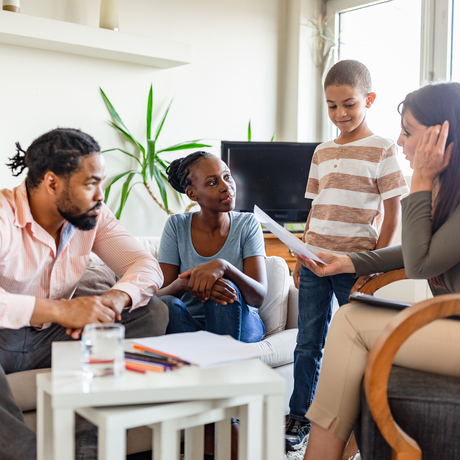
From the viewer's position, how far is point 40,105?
304 centimetres

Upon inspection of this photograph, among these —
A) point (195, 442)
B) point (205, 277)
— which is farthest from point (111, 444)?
point (205, 277)

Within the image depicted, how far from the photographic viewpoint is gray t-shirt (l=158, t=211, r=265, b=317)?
2.06 meters

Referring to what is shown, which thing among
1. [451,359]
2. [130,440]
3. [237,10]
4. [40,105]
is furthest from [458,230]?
[237,10]

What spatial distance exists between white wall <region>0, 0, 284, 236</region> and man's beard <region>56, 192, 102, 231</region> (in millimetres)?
1617

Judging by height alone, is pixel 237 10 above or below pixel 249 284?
above

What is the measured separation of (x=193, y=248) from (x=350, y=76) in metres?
0.86

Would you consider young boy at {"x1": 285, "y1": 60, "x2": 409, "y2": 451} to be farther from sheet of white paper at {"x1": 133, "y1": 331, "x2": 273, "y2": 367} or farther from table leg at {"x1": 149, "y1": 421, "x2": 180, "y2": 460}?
table leg at {"x1": 149, "y1": 421, "x2": 180, "y2": 460}

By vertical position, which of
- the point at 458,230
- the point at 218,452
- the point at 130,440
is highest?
the point at 458,230

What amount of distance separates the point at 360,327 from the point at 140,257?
77 centimetres

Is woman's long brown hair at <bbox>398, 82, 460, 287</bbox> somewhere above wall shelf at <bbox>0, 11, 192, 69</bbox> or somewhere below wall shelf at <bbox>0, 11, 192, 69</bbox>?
below

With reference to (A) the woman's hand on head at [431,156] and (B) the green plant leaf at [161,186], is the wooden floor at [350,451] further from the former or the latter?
(B) the green plant leaf at [161,186]

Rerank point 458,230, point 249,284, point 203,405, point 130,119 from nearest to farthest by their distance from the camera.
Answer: point 203,405, point 458,230, point 249,284, point 130,119

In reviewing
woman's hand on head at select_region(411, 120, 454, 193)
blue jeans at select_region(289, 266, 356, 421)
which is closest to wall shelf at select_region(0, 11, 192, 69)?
blue jeans at select_region(289, 266, 356, 421)

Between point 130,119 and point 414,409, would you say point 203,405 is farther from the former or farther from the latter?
point 130,119
